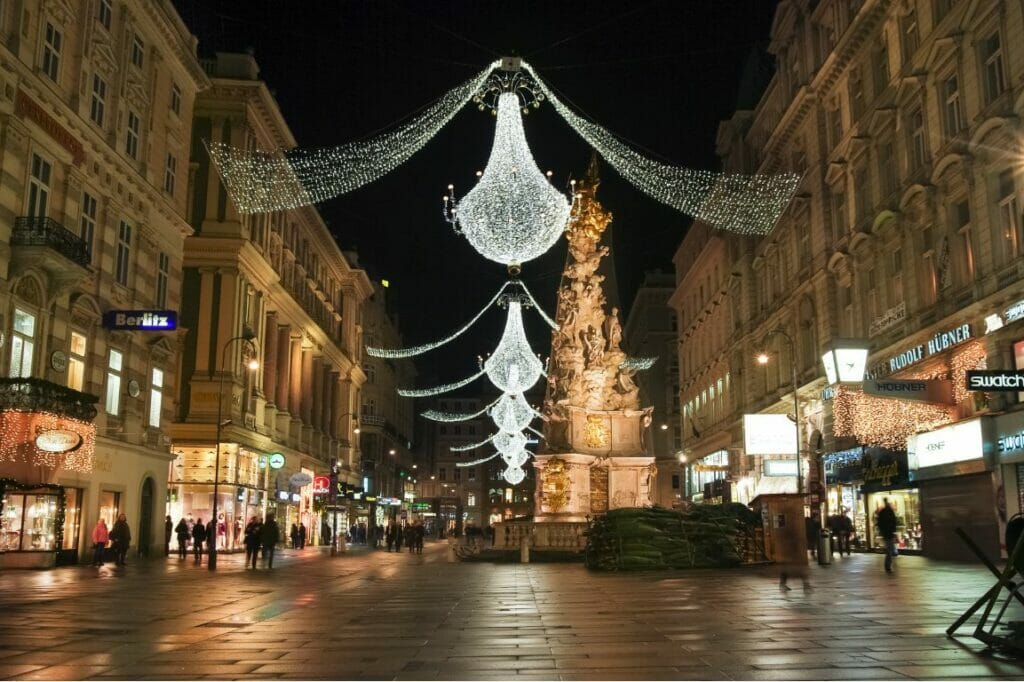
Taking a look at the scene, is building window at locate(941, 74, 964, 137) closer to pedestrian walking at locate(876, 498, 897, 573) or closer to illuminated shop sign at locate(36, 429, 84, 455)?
pedestrian walking at locate(876, 498, 897, 573)

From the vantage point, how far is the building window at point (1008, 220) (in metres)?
26.6

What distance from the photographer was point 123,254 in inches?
1377

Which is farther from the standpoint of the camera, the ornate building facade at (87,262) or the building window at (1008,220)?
the ornate building facade at (87,262)

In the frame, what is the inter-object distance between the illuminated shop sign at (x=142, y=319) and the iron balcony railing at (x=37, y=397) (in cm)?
420

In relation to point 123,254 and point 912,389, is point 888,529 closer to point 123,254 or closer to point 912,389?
point 912,389

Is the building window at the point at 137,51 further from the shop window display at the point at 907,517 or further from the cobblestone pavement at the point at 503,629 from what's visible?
the shop window display at the point at 907,517

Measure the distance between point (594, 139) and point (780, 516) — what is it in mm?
12169

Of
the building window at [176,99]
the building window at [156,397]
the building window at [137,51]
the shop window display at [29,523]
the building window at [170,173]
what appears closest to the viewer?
the shop window display at [29,523]

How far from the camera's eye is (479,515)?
15488 centimetres

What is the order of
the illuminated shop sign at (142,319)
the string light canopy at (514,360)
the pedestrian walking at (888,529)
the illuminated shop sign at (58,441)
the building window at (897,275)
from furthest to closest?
the string light canopy at (514,360) < the building window at (897,275) < the illuminated shop sign at (142,319) < the illuminated shop sign at (58,441) < the pedestrian walking at (888,529)

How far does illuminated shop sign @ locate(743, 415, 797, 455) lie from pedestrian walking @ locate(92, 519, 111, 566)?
84.7 feet

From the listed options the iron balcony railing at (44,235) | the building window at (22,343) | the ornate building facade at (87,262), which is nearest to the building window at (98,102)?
the ornate building facade at (87,262)

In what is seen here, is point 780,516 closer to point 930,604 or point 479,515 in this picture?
point 930,604

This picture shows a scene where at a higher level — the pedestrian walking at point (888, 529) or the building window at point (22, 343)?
the building window at point (22, 343)
